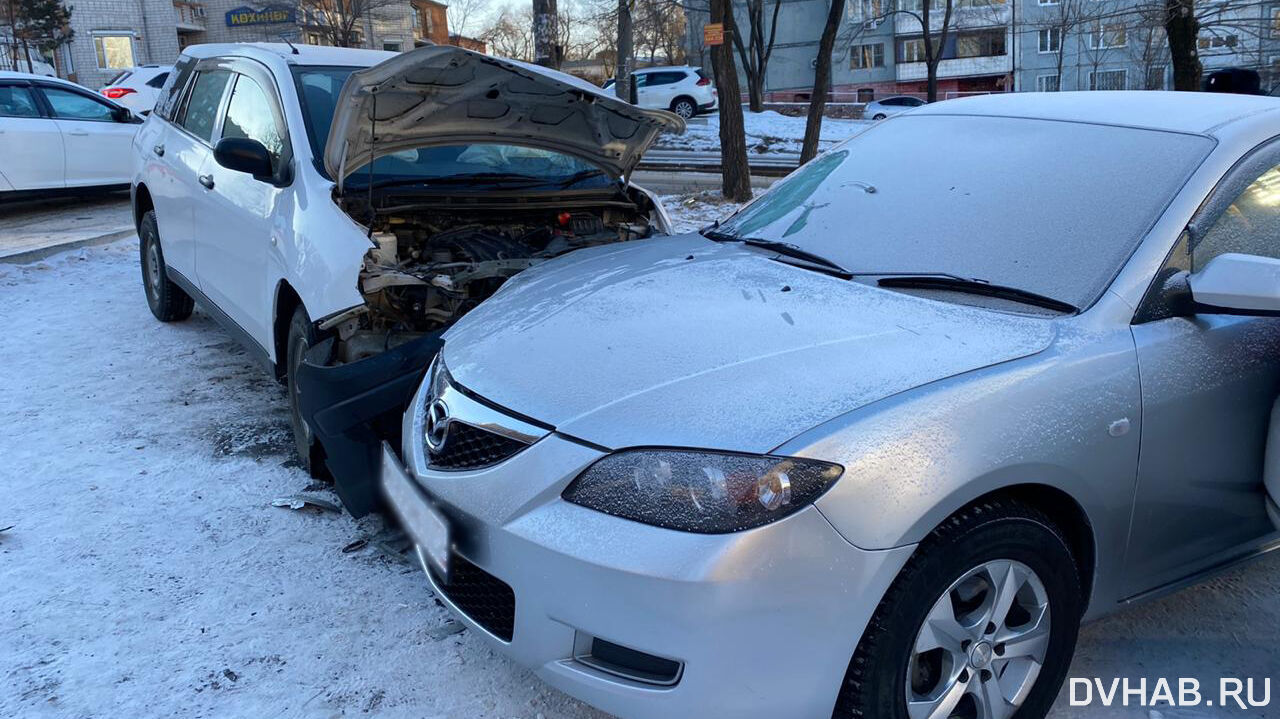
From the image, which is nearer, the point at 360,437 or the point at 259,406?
the point at 360,437

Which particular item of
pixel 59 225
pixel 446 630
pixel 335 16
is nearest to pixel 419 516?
pixel 446 630

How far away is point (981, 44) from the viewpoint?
5450 centimetres

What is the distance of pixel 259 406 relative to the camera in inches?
197

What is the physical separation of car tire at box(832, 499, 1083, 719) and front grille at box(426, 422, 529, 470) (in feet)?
3.08

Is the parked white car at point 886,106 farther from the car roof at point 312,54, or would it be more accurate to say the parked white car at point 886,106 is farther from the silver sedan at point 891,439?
the silver sedan at point 891,439

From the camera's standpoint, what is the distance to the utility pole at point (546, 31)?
40.4 ft

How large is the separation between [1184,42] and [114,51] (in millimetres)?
39527

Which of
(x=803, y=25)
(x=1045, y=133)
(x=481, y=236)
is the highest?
(x=803, y=25)

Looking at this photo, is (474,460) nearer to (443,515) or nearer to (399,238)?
(443,515)

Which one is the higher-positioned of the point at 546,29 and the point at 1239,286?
the point at 546,29

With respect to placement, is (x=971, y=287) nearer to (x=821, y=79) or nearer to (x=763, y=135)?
(x=821, y=79)

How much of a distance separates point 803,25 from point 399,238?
55.9 meters

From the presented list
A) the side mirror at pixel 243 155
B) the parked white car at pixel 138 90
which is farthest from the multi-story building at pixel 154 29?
the side mirror at pixel 243 155

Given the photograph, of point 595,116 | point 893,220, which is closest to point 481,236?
point 595,116
